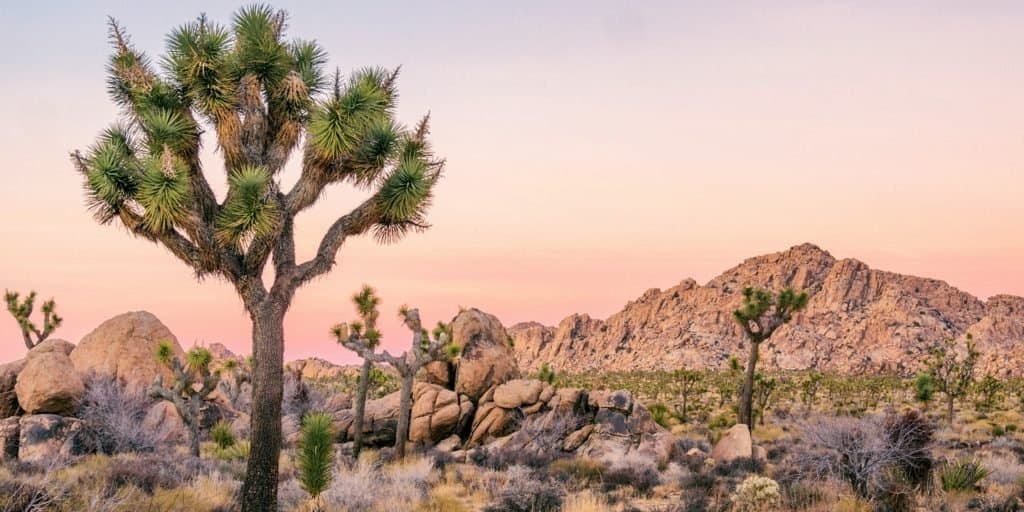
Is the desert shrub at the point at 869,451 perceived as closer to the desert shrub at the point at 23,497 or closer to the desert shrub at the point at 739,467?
the desert shrub at the point at 739,467

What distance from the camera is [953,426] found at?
31.0 meters

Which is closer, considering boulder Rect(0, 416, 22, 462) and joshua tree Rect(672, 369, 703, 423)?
boulder Rect(0, 416, 22, 462)

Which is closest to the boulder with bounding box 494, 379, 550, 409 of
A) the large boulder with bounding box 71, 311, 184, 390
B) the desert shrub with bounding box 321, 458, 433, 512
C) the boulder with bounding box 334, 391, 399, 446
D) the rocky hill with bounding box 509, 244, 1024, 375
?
the boulder with bounding box 334, 391, 399, 446

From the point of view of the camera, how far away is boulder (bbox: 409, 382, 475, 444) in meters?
22.5

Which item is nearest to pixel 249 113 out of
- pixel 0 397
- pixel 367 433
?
pixel 367 433

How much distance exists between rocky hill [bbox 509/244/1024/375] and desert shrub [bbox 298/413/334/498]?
3239 inches

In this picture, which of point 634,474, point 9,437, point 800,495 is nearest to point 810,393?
point 634,474

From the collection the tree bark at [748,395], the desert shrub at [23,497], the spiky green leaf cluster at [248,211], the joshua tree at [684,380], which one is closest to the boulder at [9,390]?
the spiky green leaf cluster at [248,211]

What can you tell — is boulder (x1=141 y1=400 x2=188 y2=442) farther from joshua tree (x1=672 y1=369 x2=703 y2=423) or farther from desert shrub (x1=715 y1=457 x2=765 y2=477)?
joshua tree (x1=672 y1=369 x2=703 y2=423)

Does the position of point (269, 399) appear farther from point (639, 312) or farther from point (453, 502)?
point (639, 312)

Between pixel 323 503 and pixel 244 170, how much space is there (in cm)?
512

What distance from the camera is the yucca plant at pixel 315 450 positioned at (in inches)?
361

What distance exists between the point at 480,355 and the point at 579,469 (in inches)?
330

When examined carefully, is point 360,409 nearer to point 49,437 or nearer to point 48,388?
point 49,437
